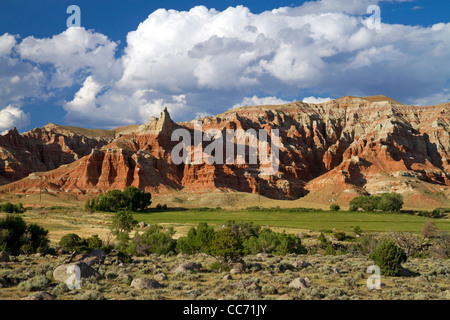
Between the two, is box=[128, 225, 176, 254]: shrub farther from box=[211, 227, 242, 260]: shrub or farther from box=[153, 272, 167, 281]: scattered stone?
box=[153, 272, 167, 281]: scattered stone

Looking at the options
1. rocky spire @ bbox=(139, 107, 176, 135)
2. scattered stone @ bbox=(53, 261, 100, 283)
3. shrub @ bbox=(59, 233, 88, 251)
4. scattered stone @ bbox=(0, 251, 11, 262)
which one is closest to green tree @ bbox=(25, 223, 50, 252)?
shrub @ bbox=(59, 233, 88, 251)

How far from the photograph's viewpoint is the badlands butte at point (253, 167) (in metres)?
139

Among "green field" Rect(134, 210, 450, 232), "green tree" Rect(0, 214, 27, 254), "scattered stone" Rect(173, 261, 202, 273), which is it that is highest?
"green tree" Rect(0, 214, 27, 254)

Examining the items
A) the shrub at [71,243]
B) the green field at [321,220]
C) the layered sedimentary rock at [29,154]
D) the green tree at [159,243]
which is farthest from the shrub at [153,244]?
the layered sedimentary rock at [29,154]

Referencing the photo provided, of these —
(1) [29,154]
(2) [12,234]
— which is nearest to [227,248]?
(2) [12,234]

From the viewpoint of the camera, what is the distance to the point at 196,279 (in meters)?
25.4

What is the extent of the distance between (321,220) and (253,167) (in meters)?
89.8

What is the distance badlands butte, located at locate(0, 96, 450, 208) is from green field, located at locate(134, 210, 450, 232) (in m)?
32.9

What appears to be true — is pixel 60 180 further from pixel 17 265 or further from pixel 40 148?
pixel 17 265

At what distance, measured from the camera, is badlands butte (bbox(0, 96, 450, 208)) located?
138625 mm

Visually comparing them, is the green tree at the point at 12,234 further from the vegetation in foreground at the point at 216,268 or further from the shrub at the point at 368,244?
the shrub at the point at 368,244

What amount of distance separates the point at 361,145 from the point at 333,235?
129 metres

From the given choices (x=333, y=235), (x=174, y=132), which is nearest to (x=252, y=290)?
(x=333, y=235)

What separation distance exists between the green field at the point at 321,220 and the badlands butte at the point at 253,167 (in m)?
32.9
